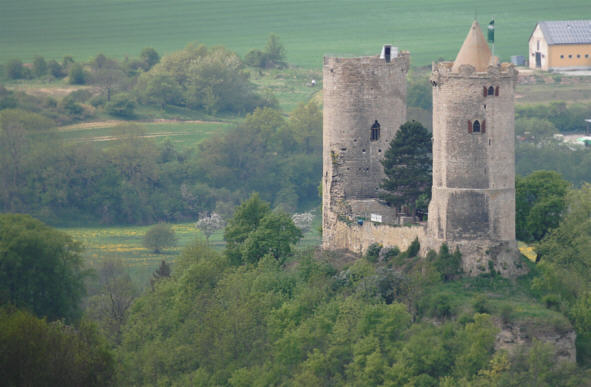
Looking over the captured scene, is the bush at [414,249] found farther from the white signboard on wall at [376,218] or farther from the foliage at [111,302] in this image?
the foliage at [111,302]

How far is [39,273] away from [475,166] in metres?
25.9

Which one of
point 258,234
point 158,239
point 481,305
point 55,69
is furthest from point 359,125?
point 55,69

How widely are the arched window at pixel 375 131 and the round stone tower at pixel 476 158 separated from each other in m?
8.00

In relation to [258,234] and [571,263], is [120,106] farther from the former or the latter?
[571,263]

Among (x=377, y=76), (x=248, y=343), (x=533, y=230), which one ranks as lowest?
(x=248, y=343)

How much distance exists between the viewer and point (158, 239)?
128 m

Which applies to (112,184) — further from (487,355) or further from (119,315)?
(487,355)

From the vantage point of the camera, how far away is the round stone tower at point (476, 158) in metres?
77.9

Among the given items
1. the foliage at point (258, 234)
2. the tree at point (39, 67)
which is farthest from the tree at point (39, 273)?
the tree at point (39, 67)

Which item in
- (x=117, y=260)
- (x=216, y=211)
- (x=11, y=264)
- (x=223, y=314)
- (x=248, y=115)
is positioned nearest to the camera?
(x=223, y=314)

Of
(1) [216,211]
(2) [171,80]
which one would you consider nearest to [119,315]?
(1) [216,211]

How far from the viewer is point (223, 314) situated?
83.9 meters

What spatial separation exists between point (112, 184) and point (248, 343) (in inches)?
2716

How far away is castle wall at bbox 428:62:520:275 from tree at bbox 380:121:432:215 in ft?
17.4
